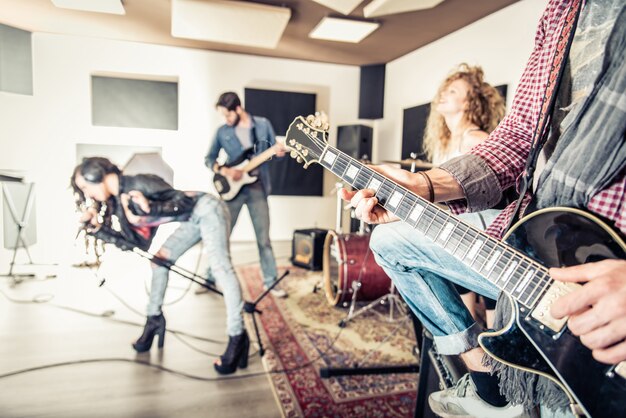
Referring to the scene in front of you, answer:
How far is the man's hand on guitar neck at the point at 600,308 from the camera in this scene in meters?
0.59

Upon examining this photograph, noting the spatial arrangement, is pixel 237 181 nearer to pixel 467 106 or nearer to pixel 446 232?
pixel 467 106

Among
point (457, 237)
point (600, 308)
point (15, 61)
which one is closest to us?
point (600, 308)

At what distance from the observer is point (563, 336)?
0.68 meters

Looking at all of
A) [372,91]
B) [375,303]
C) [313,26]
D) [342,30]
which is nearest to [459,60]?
[342,30]

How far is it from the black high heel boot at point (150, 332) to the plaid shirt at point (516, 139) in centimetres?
210

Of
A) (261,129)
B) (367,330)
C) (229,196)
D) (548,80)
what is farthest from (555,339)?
(229,196)

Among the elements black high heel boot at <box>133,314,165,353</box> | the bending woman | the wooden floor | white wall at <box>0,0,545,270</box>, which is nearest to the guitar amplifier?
white wall at <box>0,0,545,270</box>

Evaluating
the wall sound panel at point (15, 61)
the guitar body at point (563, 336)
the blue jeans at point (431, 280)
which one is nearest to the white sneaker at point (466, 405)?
the blue jeans at point (431, 280)

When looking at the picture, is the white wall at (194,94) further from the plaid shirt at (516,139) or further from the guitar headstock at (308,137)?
the plaid shirt at (516,139)

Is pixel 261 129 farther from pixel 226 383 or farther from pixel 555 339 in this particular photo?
pixel 555 339

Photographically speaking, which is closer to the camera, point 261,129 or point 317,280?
point 261,129

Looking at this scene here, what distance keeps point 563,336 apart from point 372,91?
543 cm

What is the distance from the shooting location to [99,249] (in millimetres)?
1899

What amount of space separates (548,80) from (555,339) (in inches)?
24.2
